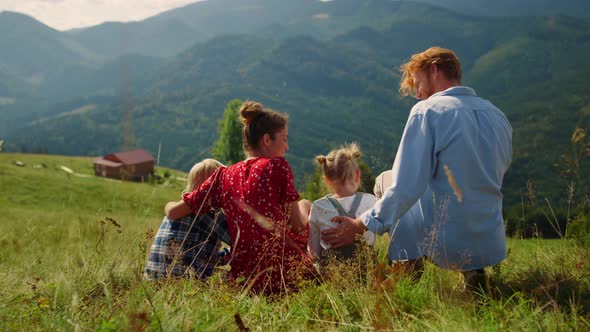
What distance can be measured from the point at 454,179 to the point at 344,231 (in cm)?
88

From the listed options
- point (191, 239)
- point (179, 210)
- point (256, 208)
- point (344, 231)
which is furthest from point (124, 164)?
point (344, 231)

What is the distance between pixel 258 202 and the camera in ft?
12.7

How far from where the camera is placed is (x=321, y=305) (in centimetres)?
306

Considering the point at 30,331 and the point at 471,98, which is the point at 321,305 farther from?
the point at 471,98

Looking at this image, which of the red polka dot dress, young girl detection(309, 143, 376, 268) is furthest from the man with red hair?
the red polka dot dress

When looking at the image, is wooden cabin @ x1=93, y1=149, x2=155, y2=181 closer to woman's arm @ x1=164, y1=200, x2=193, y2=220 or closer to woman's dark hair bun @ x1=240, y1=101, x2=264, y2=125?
woman's arm @ x1=164, y1=200, x2=193, y2=220

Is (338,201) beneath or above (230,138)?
above

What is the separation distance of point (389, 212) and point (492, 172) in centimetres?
82

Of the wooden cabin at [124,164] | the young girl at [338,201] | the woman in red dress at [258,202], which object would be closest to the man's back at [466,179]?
the young girl at [338,201]

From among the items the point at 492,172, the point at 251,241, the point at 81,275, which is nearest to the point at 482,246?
the point at 492,172

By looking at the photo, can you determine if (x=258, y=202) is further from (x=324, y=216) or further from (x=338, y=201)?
(x=338, y=201)

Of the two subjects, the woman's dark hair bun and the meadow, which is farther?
the woman's dark hair bun

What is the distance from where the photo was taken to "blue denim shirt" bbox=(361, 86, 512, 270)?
11.1 feet

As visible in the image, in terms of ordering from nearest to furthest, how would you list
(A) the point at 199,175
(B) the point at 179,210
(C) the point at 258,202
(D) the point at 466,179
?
(D) the point at 466,179 < (C) the point at 258,202 < (B) the point at 179,210 < (A) the point at 199,175
